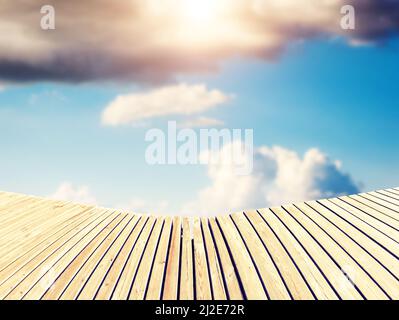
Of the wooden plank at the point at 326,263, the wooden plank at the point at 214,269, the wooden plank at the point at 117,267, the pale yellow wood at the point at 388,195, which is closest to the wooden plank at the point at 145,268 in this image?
the wooden plank at the point at 117,267

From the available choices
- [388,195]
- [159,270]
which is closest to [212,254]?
[159,270]

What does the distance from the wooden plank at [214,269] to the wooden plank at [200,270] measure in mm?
43

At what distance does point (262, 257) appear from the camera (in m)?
4.05

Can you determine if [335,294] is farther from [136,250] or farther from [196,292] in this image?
[136,250]

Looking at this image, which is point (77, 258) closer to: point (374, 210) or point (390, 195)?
point (374, 210)

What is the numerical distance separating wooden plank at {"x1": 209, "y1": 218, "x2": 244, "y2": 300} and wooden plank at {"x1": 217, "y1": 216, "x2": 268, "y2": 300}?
0.18 ft

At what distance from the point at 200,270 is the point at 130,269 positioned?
74 cm

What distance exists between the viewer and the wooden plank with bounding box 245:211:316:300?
10.8 feet

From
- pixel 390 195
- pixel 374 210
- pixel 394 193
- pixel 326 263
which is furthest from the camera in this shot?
pixel 394 193

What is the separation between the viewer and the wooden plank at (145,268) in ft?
11.1

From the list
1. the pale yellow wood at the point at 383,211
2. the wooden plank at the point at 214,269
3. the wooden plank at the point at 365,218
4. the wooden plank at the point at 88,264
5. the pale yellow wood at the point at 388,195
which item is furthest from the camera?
the pale yellow wood at the point at 388,195

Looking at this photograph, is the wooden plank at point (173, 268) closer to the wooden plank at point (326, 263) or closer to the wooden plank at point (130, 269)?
the wooden plank at point (130, 269)

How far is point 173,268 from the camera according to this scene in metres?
3.91
